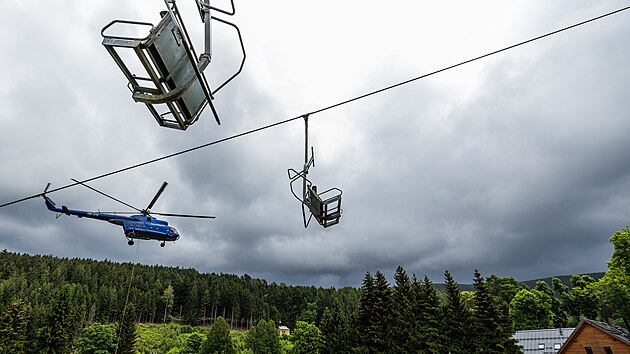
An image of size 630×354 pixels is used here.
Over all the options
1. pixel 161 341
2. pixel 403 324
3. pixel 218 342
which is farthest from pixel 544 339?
pixel 161 341

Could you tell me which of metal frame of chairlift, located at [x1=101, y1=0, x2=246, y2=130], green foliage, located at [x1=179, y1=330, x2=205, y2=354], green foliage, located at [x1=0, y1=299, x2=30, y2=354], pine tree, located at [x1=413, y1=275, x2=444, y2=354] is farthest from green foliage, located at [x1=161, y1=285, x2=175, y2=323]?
metal frame of chairlift, located at [x1=101, y1=0, x2=246, y2=130]

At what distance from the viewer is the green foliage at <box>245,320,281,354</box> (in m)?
59.5

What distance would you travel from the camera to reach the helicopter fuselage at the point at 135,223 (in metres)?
16.1

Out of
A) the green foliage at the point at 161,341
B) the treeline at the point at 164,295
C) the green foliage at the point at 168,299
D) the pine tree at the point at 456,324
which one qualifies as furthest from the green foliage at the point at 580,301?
the green foliage at the point at 168,299

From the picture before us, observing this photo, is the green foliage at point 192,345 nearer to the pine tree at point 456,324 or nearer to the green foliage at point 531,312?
the pine tree at point 456,324

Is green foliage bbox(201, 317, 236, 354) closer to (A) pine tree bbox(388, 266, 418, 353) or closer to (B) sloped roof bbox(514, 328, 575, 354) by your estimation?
(A) pine tree bbox(388, 266, 418, 353)

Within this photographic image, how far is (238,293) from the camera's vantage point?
12169 centimetres

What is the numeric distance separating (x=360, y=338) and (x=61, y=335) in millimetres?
43822

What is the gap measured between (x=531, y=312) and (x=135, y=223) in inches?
2437

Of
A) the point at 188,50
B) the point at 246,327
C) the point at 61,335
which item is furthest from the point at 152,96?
the point at 246,327

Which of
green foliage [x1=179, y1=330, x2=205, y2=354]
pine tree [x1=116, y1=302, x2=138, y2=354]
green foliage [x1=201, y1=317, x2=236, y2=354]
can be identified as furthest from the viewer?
green foliage [x1=179, y1=330, x2=205, y2=354]

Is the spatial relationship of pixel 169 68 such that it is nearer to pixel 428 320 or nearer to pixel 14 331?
pixel 428 320

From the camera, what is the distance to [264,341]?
197 ft

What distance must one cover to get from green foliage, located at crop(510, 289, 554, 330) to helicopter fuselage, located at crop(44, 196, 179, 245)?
190 feet
